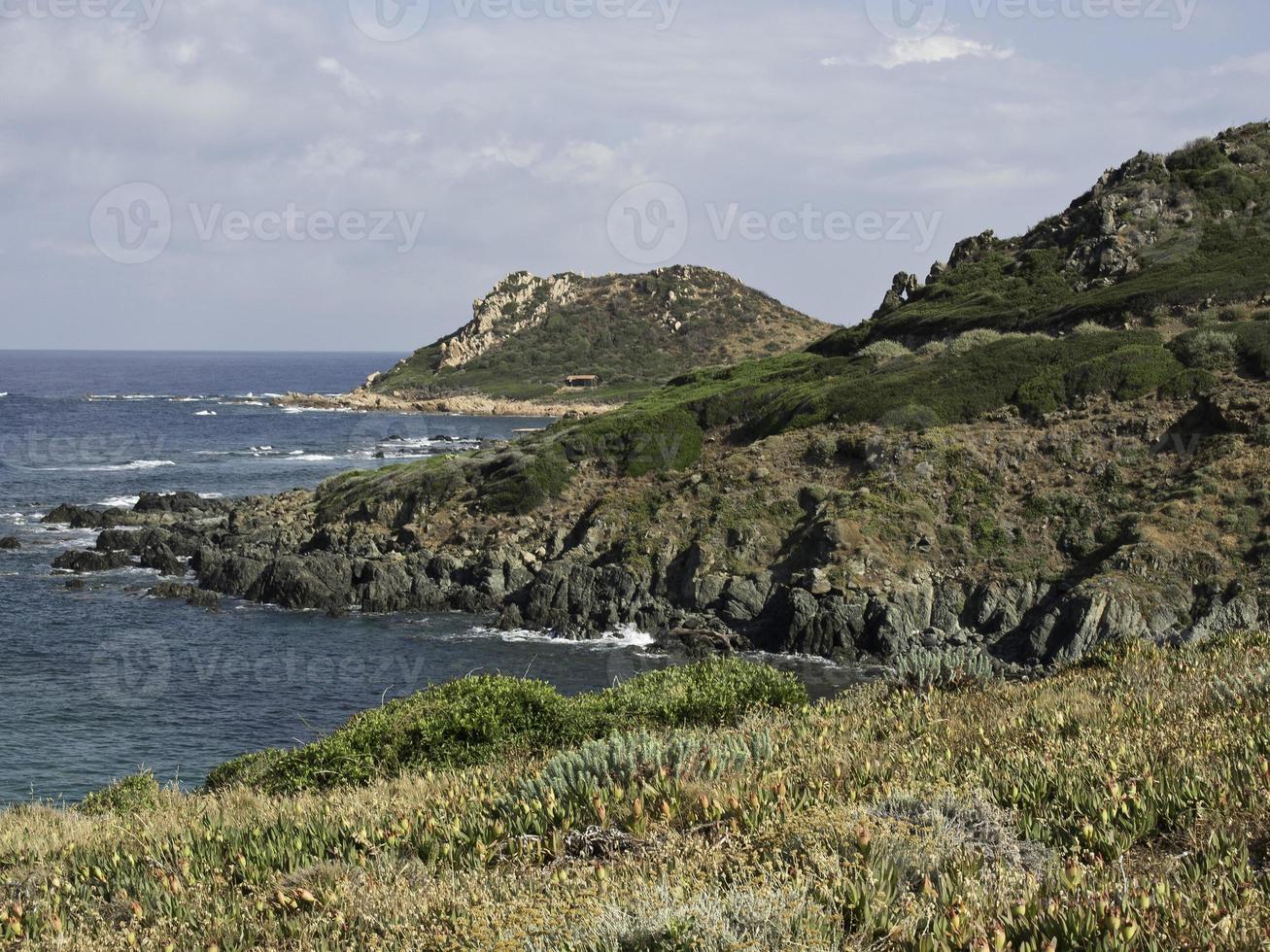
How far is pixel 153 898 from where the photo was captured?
729 centimetres

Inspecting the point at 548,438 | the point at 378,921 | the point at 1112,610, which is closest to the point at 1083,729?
the point at 378,921

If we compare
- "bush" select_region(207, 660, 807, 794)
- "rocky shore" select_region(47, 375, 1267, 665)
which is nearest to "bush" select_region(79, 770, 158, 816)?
"bush" select_region(207, 660, 807, 794)

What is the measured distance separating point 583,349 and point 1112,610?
13406 cm

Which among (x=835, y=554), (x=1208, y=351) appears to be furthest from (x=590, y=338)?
(x=835, y=554)

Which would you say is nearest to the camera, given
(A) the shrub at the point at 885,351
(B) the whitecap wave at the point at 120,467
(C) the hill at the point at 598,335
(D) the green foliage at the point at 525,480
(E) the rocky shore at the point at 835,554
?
(E) the rocky shore at the point at 835,554

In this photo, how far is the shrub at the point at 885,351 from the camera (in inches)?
2275

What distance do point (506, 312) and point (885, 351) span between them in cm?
12735

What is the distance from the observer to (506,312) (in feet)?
591

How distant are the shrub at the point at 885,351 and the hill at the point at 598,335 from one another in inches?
3149

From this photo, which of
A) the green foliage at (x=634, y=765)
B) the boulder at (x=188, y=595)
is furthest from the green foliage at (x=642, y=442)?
the green foliage at (x=634, y=765)

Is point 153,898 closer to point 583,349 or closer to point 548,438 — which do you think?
point 548,438

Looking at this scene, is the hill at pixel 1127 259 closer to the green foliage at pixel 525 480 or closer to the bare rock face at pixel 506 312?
the green foliage at pixel 525 480

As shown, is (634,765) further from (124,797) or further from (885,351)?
(885,351)

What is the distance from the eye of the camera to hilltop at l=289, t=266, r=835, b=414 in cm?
15000
